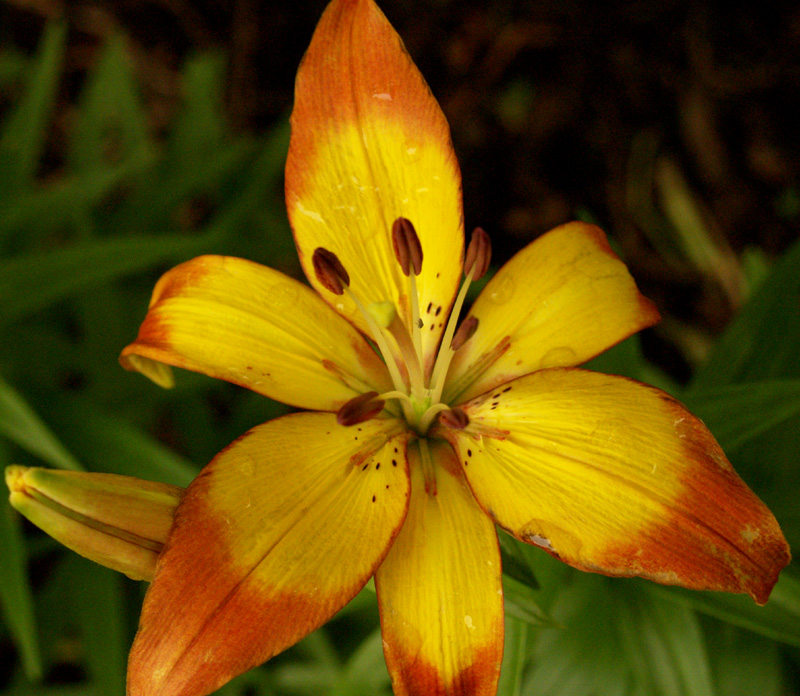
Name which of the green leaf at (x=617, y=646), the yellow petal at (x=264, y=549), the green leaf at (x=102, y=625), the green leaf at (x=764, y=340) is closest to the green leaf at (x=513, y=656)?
the green leaf at (x=617, y=646)

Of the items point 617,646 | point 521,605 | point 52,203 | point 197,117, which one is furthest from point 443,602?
point 197,117

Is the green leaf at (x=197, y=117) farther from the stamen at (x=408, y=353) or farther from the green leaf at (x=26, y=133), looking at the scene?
the stamen at (x=408, y=353)

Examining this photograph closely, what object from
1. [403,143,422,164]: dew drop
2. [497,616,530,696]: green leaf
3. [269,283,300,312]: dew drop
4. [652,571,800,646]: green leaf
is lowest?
[652,571,800,646]: green leaf

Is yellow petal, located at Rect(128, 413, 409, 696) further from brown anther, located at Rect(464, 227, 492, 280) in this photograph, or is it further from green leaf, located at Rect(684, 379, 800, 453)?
green leaf, located at Rect(684, 379, 800, 453)

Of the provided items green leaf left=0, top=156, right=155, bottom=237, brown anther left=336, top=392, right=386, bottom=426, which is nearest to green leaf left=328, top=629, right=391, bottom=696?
brown anther left=336, top=392, right=386, bottom=426

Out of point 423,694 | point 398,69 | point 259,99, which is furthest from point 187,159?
point 423,694

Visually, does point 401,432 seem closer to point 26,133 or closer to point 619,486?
point 619,486

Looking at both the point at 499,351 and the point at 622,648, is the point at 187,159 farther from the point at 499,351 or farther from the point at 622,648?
the point at 622,648
